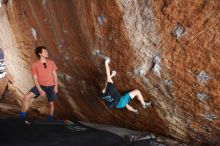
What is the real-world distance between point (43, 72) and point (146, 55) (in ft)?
7.39

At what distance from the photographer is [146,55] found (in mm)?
5570

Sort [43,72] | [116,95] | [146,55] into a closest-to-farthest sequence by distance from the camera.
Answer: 1. [146,55]
2. [116,95]
3. [43,72]

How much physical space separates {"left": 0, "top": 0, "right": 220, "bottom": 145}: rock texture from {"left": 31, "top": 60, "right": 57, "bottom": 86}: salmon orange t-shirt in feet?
2.76

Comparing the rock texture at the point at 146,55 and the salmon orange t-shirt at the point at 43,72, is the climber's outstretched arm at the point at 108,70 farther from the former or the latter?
the salmon orange t-shirt at the point at 43,72

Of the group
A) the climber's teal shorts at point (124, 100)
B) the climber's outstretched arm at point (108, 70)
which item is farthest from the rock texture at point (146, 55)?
the climber's teal shorts at point (124, 100)

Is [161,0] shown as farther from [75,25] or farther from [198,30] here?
[75,25]

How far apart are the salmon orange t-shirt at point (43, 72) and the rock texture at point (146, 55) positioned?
840 mm

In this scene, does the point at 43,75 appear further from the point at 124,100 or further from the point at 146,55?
the point at 146,55

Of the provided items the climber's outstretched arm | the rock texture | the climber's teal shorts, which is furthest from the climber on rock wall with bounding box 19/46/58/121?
the climber's teal shorts

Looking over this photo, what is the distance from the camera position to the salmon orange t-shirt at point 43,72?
6.35m

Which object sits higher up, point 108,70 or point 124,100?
point 108,70

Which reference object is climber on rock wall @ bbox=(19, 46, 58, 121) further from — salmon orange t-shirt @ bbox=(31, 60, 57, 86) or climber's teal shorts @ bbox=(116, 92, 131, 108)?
climber's teal shorts @ bbox=(116, 92, 131, 108)

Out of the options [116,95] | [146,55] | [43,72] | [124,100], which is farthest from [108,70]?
[43,72]

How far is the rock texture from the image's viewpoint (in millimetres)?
4910
